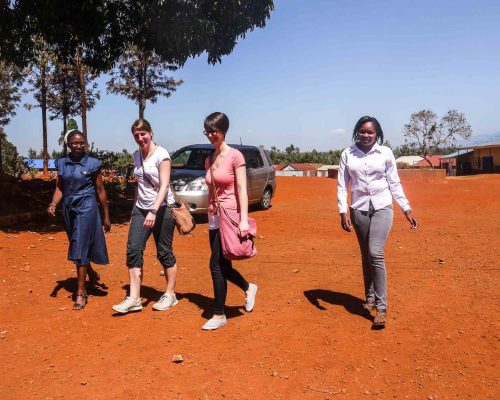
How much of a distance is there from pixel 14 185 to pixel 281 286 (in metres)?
7.81

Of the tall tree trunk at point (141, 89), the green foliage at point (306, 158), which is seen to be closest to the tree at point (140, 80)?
the tall tree trunk at point (141, 89)

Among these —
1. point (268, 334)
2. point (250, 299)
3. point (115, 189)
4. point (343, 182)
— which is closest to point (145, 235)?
point (250, 299)

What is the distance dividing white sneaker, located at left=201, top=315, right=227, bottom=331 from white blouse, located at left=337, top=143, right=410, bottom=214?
5.13 ft

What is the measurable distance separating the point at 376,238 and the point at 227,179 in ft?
Result: 4.59

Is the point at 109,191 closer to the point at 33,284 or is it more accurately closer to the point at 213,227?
the point at 33,284

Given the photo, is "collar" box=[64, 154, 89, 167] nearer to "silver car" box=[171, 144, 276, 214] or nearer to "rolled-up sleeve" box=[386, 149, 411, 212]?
"rolled-up sleeve" box=[386, 149, 411, 212]

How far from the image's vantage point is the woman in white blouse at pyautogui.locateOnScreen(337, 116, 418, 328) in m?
3.98

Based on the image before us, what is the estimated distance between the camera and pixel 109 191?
1308 centimetres

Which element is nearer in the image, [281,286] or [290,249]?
[281,286]

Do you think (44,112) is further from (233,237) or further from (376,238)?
(376,238)

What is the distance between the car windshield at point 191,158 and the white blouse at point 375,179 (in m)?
6.93

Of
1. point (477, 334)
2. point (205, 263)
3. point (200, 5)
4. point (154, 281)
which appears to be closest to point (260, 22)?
point (200, 5)

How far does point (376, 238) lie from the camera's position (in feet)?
13.0

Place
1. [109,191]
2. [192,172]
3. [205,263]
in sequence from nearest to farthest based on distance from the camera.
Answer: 1. [205,263]
2. [192,172]
3. [109,191]
